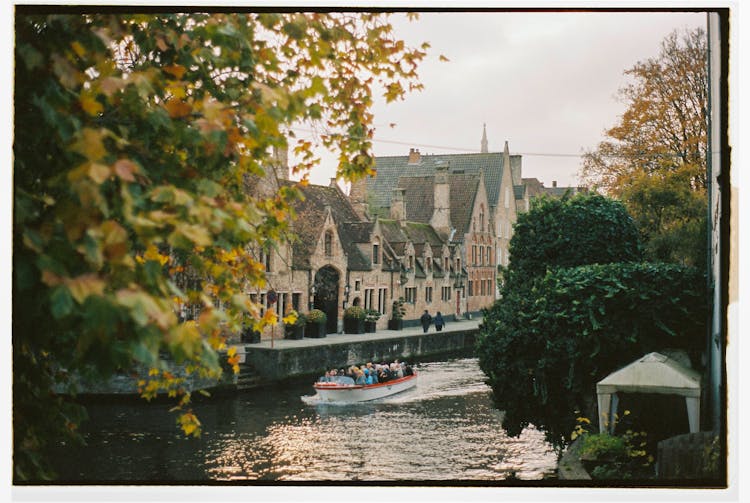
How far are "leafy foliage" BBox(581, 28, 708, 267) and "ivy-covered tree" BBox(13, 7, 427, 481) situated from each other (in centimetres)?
403

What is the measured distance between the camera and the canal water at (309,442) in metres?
10.2

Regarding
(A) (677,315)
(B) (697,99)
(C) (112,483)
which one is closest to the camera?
(C) (112,483)

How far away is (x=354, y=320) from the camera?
24.0m

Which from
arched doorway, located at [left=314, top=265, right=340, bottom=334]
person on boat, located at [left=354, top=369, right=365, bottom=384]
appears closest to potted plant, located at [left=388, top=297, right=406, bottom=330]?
arched doorway, located at [left=314, top=265, right=340, bottom=334]

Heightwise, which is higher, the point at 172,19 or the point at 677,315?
the point at 172,19

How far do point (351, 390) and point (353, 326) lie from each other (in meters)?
6.79

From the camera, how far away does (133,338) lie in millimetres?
3270

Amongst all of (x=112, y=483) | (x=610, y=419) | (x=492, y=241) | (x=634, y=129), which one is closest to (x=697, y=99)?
(x=634, y=129)

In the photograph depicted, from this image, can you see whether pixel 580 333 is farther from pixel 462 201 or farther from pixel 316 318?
pixel 462 201

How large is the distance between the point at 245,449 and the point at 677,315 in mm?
6110

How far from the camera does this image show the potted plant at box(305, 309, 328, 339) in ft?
67.8

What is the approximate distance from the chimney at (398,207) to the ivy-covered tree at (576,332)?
19.7m

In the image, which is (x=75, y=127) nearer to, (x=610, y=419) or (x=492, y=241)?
(x=610, y=419)

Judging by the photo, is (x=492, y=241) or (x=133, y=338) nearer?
(x=133, y=338)
